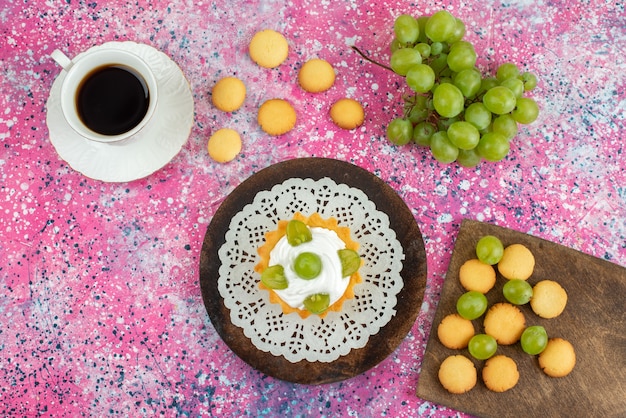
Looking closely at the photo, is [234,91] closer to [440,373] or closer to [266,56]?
[266,56]

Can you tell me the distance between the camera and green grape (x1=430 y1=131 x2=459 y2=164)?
789 mm

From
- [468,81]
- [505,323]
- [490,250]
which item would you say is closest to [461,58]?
[468,81]

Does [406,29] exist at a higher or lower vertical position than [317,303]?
higher

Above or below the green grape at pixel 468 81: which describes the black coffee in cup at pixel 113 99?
below

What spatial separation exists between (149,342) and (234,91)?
39 cm

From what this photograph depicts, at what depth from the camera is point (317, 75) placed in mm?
861

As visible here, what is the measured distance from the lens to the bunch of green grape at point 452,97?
0.76 meters

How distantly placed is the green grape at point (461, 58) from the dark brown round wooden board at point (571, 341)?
0.25 m

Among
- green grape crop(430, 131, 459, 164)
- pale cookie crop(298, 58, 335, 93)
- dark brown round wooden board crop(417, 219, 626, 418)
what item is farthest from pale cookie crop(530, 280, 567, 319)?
pale cookie crop(298, 58, 335, 93)

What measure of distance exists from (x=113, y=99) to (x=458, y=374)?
2.00 ft

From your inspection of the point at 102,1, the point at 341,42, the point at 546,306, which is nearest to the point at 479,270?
the point at 546,306

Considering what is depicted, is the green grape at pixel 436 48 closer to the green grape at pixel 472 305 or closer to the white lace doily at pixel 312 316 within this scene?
the white lace doily at pixel 312 316

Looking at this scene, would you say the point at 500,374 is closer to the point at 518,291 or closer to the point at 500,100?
the point at 518,291

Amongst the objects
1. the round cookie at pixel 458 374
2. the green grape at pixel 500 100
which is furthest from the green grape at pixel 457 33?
the round cookie at pixel 458 374
